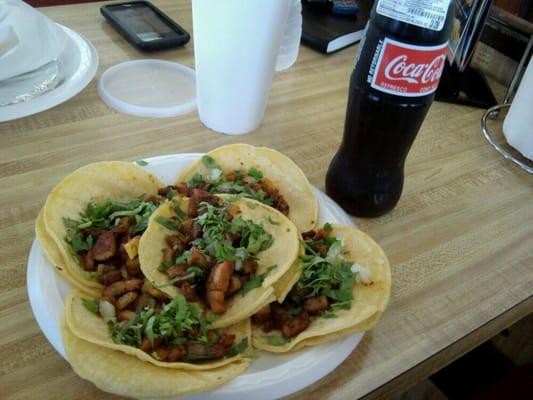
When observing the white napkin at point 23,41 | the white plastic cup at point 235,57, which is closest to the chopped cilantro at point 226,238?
the white plastic cup at point 235,57

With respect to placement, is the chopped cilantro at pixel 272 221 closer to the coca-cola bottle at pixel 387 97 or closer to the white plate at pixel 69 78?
the coca-cola bottle at pixel 387 97

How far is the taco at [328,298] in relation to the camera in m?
0.61

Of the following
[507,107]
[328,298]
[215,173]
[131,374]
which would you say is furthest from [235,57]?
[507,107]


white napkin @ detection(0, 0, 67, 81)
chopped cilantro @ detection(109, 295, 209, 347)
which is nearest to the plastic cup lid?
white napkin @ detection(0, 0, 67, 81)

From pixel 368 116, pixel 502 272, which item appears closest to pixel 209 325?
pixel 368 116

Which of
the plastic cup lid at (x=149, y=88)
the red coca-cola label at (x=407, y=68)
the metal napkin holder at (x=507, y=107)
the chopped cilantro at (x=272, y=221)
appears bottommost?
the plastic cup lid at (x=149, y=88)

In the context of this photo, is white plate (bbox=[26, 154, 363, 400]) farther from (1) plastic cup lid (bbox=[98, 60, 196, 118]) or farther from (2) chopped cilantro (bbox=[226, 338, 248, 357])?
(1) plastic cup lid (bbox=[98, 60, 196, 118])

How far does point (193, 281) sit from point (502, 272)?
0.51 metres

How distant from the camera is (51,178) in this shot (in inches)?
35.4

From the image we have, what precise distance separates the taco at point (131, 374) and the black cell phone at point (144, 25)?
89cm

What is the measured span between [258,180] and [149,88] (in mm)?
482

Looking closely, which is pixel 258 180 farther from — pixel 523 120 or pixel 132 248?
pixel 523 120

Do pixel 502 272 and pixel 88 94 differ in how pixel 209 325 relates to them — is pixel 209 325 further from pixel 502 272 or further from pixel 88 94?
pixel 88 94

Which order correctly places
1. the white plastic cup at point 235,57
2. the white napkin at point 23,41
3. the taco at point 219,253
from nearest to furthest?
the taco at point 219,253, the white plastic cup at point 235,57, the white napkin at point 23,41
